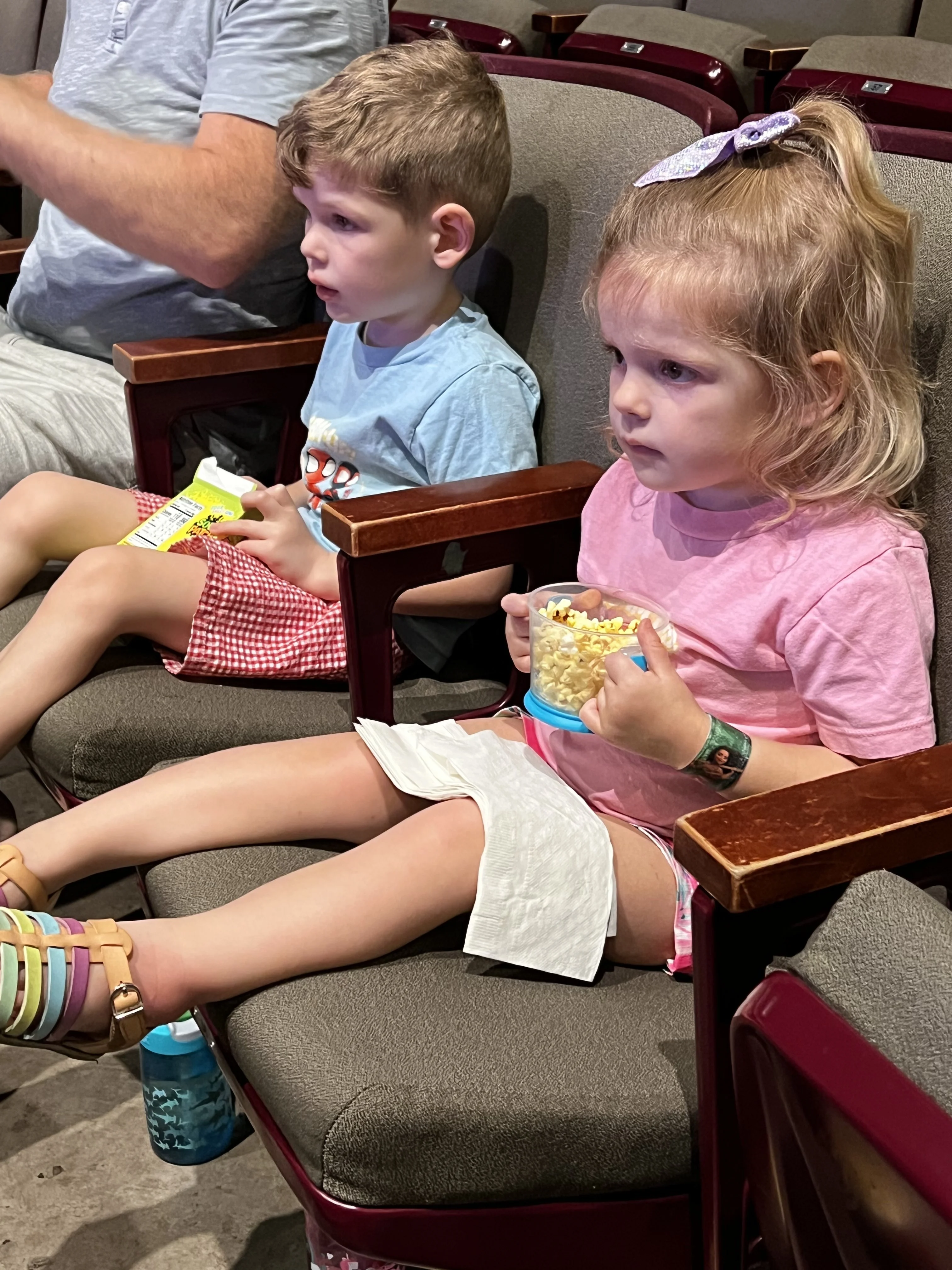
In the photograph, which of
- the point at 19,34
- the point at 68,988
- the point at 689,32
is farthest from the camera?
the point at 689,32

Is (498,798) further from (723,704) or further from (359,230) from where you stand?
(359,230)

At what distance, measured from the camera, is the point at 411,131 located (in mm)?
1511

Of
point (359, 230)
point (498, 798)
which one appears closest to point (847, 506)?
point (498, 798)

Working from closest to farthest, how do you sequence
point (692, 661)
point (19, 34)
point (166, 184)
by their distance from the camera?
1. point (692, 661)
2. point (166, 184)
3. point (19, 34)

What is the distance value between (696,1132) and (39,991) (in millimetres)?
493

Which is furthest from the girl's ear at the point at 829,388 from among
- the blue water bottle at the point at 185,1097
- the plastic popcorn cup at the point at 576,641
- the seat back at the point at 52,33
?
the seat back at the point at 52,33

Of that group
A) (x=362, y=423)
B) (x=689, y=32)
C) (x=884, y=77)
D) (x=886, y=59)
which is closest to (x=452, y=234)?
(x=362, y=423)

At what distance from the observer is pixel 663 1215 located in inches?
40.6

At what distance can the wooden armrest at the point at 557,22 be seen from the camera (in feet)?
13.1

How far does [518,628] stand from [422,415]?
358mm

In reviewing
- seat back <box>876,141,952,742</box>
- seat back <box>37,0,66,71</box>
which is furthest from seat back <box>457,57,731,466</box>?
seat back <box>37,0,66,71</box>

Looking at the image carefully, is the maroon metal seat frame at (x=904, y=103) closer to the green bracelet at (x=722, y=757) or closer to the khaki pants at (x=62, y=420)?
the khaki pants at (x=62, y=420)

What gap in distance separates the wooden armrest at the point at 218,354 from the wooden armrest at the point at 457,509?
1.49 ft

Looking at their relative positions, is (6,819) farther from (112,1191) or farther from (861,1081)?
(861,1081)
